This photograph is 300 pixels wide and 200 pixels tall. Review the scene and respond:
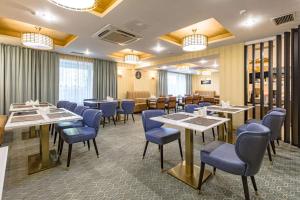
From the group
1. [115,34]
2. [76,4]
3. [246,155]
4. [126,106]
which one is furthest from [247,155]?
[126,106]

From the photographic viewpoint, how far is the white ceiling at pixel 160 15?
8.13 feet

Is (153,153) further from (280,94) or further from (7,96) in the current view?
(7,96)

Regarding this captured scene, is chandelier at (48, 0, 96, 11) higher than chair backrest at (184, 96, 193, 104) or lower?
higher

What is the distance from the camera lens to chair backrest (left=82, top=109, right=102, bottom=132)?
9.01 ft

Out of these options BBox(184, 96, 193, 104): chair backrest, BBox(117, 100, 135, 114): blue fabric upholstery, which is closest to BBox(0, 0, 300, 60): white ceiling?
BBox(117, 100, 135, 114): blue fabric upholstery

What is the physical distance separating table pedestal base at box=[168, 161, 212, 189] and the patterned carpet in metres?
0.06

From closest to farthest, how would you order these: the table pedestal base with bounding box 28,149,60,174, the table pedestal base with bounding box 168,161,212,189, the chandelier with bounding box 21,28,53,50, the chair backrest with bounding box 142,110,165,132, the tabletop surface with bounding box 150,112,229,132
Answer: the tabletop surface with bounding box 150,112,229,132, the table pedestal base with bounding box 168,161,212,189, the table pedestal base with bounding box 28,149,60,174, the chair backrest with bounding box 142,110,165,132, the chandelier with bounding box 21,28,53,50

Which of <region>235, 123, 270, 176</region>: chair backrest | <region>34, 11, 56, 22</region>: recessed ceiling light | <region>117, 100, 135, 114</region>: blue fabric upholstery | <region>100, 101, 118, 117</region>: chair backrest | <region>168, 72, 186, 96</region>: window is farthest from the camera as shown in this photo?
<region>168, 72, 186, 96</region>: window

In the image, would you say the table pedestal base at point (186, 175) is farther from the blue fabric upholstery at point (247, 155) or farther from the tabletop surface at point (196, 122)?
the tabletop surface at point (196, 122)

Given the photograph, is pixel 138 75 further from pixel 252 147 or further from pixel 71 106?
pixel 252 147

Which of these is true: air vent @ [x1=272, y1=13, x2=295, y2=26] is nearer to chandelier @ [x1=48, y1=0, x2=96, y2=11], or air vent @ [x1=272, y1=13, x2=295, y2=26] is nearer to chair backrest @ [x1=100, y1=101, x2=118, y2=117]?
chandelier @ [x1=48, y1=0, x2=96, y2=11]

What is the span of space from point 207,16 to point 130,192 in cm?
317

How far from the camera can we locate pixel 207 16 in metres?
2.88

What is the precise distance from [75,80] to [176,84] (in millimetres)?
7503
